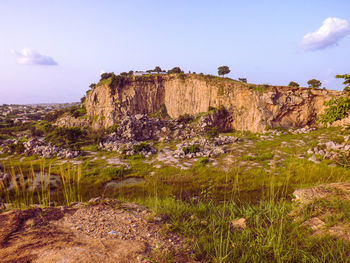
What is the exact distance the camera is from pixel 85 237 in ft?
Result: 14.0

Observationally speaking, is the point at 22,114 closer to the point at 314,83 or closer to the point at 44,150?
the point at 44,150

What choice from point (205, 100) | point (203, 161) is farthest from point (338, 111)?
point (205, 100)

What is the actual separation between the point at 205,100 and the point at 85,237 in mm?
31157

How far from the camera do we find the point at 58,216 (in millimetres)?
5418

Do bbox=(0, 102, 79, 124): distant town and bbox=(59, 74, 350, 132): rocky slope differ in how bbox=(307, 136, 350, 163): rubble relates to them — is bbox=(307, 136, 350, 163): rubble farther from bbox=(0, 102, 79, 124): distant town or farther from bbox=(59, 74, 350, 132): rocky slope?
bbox=(0, 102, 79, 124): distant town

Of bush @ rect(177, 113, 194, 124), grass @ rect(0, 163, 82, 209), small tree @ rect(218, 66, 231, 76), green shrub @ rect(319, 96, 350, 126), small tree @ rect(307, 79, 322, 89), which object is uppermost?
small tree @ rect(218, 66, 231, 76)

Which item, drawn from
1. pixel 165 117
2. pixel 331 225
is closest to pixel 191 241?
pixel 331 225

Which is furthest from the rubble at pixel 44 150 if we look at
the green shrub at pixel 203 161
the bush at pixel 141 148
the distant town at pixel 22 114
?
the distant town at pixel 22 114

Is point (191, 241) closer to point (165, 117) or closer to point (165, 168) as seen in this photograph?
point (165, 168)

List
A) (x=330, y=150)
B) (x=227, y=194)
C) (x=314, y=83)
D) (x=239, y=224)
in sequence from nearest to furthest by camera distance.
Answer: (x=239, y=224)
(x=227, y=194)
(x=330, y=150)
(x=314, y=83)

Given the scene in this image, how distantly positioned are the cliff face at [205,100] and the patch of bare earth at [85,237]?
2301cm

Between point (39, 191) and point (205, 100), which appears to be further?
point (205, 100)

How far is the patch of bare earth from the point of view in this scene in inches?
138

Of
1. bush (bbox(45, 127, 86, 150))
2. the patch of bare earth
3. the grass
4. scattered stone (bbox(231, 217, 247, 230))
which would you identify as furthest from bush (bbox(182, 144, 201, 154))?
scattered stone (bbox(231, 217, 247, 230))
